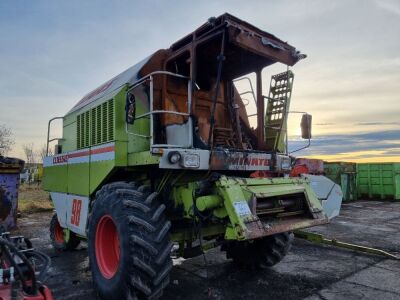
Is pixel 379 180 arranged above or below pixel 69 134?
below

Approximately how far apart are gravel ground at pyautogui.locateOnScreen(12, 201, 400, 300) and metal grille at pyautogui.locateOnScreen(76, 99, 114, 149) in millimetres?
2075

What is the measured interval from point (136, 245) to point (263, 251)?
2431 mm

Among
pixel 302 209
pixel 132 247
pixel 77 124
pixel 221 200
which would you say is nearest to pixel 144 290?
pixel 132 247

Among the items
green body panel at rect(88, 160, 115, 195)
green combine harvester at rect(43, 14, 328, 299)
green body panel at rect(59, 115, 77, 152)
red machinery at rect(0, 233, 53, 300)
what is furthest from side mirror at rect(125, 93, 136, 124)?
green body panel at rect(59, 115, 77, 152)

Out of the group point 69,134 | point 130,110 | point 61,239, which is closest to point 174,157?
point 130,110

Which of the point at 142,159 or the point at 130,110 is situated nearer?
the point at 130,110

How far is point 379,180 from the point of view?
60.7 ft

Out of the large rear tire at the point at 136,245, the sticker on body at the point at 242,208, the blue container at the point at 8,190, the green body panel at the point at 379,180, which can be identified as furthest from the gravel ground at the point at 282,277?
the green body panel at the point at 379,180

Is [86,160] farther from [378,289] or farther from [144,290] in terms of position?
[378,289]

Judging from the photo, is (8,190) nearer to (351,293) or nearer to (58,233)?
(58,233)

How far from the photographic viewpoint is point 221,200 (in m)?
4.16

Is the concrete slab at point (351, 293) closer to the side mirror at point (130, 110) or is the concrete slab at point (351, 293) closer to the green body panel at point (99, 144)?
the green body panel at point (99, 144)

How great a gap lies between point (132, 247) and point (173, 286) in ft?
5.04

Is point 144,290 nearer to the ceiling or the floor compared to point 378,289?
nearer to the ceiling
